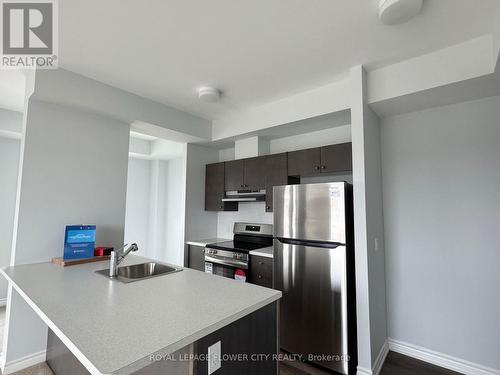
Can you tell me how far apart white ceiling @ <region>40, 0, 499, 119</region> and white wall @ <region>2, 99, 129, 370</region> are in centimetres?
54

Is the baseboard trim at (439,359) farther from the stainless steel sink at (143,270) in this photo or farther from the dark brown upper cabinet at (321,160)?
the stainless steel sink at (143,270)

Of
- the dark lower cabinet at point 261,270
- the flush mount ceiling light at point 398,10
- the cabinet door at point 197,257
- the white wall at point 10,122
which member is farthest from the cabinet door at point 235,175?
the white wall at point 10,122

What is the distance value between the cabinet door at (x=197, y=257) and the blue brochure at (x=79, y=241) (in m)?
1.41

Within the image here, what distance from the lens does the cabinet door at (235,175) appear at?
3.50 meters

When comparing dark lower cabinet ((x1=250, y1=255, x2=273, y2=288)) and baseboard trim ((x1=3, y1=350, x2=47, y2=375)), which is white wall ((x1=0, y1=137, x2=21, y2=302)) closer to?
baseboard trim ((x1=3, y1=350, x2=47, y2=375))

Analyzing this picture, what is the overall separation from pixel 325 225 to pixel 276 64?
1.51 meters

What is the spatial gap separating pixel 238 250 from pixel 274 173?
103cm

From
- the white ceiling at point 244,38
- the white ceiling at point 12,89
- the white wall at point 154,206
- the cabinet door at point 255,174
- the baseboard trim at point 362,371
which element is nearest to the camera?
the white ceiling at point 244,38

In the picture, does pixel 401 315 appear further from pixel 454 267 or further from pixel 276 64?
pixel 276 64

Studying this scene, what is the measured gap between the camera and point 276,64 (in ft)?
7.42

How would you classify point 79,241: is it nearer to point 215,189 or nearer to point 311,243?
point 215,189

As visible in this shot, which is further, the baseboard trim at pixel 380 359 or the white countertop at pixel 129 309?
the baseboard trim at pixel 380 359

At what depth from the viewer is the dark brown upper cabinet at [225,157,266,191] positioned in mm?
3297

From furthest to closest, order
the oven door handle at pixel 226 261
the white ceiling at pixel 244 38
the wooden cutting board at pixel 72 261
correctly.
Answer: the oven door handle at pixel 226 261 → the wooden cutting board at pixel 72 261 → the white ceiling at pixel 244 38
